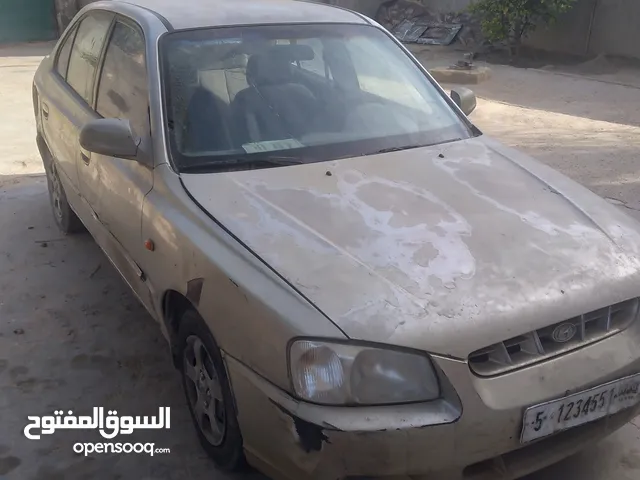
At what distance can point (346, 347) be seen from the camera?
202cm

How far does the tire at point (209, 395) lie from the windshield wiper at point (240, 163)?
0.59m

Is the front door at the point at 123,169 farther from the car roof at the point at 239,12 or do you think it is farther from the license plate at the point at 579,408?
the license plate at the point at 579,408

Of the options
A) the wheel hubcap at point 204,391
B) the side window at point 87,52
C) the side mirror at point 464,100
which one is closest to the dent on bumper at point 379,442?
the wheel hubcap at point 204,391

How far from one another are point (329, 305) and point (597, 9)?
13298mm

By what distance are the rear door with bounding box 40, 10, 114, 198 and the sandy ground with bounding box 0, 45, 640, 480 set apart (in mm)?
577

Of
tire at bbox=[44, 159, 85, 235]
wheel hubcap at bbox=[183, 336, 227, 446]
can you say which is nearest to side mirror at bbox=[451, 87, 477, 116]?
wheel hubcap at bbox=[183, 336, 227, 446]

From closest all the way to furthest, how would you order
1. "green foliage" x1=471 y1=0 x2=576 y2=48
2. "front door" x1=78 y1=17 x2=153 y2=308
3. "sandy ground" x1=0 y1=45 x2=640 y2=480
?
1. "sandy ground" x1=0 y1=45 x2=640 y2=480
2. "front door" x1=78 y1=17 x2=153 y2=308
3. "green foliage" x1=471 y1=0 x2=576 y2=48

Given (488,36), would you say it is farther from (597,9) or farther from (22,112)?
(22,112)

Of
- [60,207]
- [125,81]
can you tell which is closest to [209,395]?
[125,81]

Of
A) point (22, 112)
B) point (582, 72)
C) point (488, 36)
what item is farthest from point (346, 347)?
A: point (488, 36)

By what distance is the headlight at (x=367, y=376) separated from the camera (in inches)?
79.8

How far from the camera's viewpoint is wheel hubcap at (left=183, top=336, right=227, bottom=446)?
8.33ft

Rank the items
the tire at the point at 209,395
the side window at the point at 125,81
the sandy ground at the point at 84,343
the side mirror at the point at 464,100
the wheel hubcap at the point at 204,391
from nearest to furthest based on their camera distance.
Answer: the tire at the point at 209,395 < the wheel hubcap at the point at 204,391 < the sandy ground at the point at 84,343 < the side window at the point at 125,81 < the side mirror at the point at 464,100

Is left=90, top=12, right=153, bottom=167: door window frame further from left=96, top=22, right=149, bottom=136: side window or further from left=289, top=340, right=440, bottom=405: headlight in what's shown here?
left=289, top=340, right=440, bottom=405: headlight
